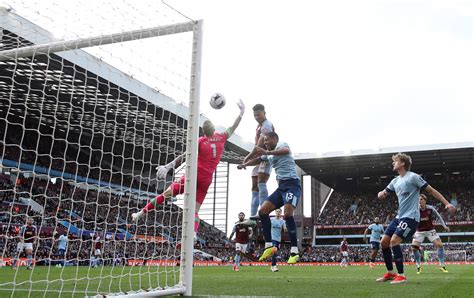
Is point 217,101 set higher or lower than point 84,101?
lower

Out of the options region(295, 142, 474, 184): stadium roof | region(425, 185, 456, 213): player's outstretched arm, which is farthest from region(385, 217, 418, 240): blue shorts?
region(295, 142, 474, 184): stadium roof

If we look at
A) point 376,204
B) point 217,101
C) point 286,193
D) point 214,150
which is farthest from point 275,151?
point 376,204

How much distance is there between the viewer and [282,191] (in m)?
7.37

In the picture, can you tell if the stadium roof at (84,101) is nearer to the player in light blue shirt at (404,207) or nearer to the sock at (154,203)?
the sock at (154,203)

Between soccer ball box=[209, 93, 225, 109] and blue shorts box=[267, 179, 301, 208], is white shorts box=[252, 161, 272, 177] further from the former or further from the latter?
soccer ball box=[209, 93, 225, 109]

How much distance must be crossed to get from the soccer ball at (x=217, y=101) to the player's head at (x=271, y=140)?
2.88 feet

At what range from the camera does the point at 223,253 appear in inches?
1686

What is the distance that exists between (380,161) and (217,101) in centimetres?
3910

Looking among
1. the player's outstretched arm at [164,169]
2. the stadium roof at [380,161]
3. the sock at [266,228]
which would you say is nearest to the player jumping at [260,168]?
the sock at [266,228]

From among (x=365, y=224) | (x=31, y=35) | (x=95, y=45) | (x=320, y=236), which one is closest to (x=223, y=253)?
(x=320, y=236)

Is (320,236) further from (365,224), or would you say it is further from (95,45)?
(95,45)

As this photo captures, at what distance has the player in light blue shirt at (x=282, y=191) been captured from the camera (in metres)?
7.17

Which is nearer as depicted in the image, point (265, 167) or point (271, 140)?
point (271, 140)

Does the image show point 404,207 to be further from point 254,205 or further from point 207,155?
point 207,155
